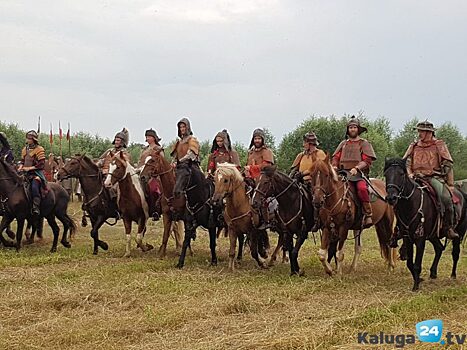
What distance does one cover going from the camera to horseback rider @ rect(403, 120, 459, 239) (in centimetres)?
1027

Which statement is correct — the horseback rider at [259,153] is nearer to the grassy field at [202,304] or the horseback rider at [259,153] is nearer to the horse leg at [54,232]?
the grassy field at [202,304]

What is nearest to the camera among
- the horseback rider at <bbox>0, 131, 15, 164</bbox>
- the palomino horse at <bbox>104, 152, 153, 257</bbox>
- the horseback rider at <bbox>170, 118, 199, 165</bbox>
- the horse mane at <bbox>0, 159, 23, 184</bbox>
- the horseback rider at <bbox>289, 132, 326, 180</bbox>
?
the horseback rider at <bbox>289, 132, 326, 180</bbox>

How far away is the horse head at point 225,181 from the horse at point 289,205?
0.54m

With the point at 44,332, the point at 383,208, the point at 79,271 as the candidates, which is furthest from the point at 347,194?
the point at 44,332

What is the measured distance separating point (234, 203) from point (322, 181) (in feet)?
6.57

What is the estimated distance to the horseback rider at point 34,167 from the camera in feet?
45.1

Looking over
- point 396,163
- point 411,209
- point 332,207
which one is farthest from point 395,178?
point 332,207

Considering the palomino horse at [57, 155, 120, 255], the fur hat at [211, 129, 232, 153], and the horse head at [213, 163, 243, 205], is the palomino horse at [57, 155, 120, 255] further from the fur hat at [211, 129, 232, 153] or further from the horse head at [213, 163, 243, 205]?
the horse head at [213, 163, 243, 205]

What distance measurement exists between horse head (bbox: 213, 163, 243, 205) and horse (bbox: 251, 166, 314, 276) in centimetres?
54

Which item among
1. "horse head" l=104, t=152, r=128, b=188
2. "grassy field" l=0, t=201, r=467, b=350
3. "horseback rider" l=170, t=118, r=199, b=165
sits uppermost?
"horseback rider" l=170, t=118, r=199, b=165

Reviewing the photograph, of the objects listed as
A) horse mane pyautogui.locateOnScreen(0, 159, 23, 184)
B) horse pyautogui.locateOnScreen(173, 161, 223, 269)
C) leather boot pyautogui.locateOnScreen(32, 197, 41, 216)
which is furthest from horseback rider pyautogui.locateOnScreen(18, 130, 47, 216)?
horse pyautogui.locateOnScreen(173, 161, 223, 269)

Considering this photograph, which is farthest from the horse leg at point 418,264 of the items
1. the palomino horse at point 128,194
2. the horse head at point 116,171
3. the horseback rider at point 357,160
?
the horse head at point 116,171

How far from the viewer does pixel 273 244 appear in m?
16.3

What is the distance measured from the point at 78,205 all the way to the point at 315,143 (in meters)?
16.8
